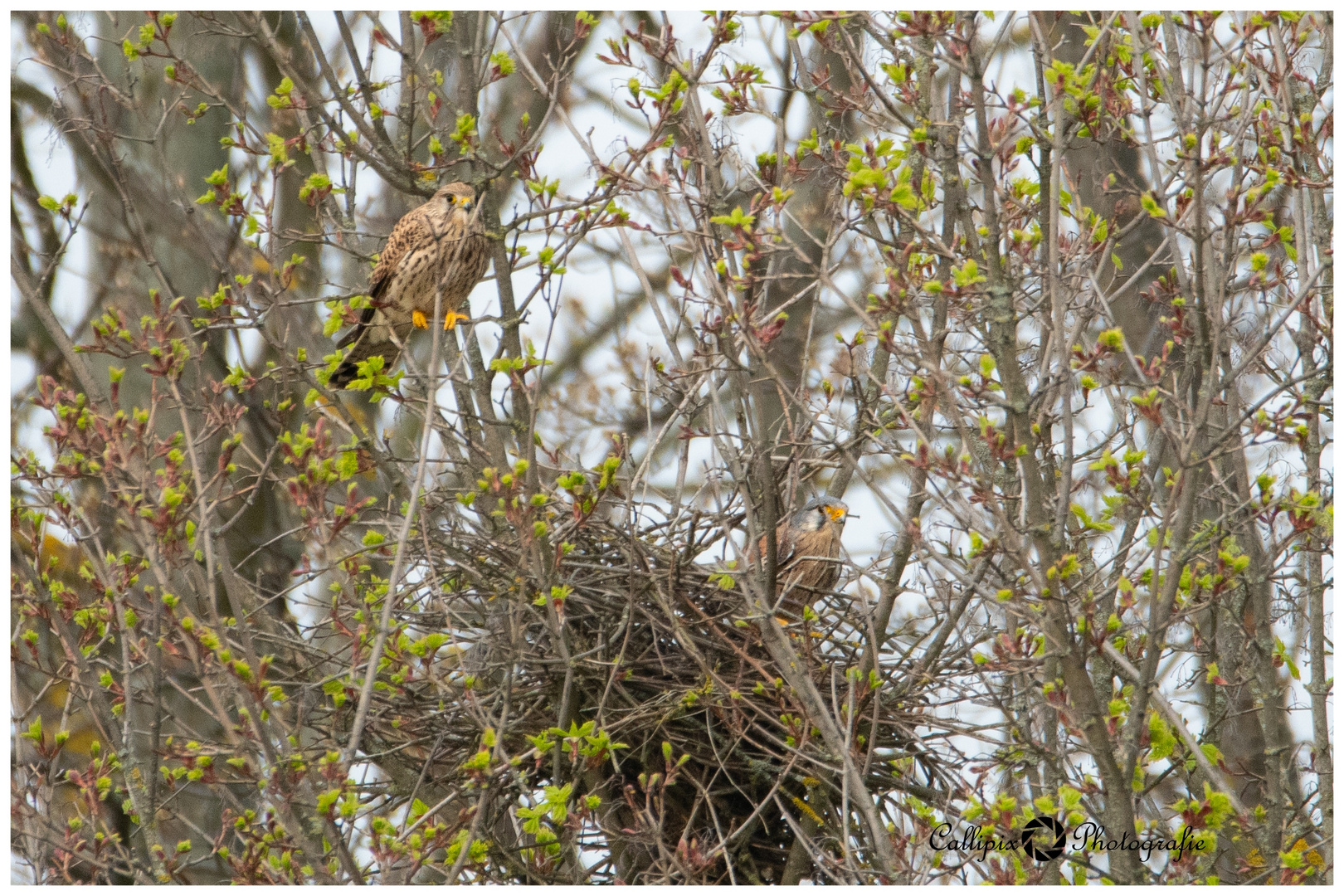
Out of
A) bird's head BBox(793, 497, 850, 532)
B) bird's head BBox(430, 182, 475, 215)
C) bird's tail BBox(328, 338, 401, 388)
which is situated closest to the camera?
bird's head BBox(430, 182, 475, 215)

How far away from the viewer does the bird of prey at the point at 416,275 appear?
5094 mm

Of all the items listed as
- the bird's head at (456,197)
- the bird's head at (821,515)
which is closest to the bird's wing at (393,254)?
the bird's head at (456,197)

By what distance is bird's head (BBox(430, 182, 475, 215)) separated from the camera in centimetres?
459

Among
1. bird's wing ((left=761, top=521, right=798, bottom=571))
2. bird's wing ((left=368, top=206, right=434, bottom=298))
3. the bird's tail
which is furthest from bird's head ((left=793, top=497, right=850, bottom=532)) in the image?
bird's wing ((left=368, top=206, right=434, bottom=298))

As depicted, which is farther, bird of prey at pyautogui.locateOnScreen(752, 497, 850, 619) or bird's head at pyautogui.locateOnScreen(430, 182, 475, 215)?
bird of prey at pyautogui.locateOnScreen(752, 497, 850, 619)

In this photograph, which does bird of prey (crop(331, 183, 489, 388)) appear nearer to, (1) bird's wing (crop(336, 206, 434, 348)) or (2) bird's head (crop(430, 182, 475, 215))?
(1) bird's wing (crop(336, 206, 434, 348))

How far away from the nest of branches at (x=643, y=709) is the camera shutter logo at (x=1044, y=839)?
0.60 meters

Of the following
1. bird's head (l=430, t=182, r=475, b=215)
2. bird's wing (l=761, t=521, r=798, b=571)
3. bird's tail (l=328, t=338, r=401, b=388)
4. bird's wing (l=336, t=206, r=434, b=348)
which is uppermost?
bird's wing (l=336, t=206, r=434, b=348)

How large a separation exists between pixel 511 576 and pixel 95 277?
483 cm

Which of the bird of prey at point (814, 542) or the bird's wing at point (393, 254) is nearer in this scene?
the bird of prey at point (814, 542)

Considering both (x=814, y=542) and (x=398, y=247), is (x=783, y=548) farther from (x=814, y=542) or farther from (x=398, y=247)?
(x=398, y=247)

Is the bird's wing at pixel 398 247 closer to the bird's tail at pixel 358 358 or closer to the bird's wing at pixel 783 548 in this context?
the bird's tail at pixel 358 358

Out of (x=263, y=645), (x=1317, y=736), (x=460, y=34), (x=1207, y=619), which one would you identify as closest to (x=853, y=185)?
(x=460, y=34)

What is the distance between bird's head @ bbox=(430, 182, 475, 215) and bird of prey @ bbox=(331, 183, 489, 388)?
0.14 m
